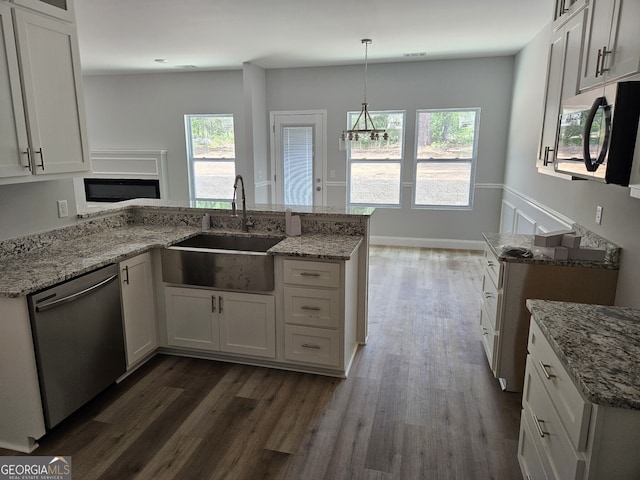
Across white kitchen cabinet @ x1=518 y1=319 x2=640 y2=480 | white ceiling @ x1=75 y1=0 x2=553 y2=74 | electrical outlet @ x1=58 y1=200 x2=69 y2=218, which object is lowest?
white kitchen cabinet @ x1=518 y1=319 x2=640 y2=480

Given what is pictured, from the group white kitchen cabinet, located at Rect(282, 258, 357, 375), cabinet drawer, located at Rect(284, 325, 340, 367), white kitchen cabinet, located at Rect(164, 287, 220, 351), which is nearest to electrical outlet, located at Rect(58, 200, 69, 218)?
white kitchen cabinet, located at Rect(164, 287, 220, 351)

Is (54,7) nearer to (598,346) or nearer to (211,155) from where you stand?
(598,346)

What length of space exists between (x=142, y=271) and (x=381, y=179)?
4.41 metres

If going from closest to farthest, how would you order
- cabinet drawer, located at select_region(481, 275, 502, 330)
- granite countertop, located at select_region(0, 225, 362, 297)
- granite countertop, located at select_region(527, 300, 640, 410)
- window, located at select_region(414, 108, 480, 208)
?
granite countertop, located at select_region(527, 300, 640, 410)
granite countertop, located at select_region(0, 225, 362, 297)
cabinet drawer, located at select_region(481, 275, 502, 330)
window, located at select_region(414, 108, 480, 208)

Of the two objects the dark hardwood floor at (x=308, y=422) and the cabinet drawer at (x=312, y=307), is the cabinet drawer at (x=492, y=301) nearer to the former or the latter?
the dark hardwood floor at (x=308, y=422)

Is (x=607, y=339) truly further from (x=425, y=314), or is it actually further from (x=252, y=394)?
(x=425, y=314)

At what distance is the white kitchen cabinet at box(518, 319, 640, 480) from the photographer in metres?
1.15

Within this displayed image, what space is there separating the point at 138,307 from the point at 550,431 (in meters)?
2.43

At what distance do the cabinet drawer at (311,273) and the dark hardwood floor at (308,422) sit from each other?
0.67 metres

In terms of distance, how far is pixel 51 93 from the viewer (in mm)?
2436

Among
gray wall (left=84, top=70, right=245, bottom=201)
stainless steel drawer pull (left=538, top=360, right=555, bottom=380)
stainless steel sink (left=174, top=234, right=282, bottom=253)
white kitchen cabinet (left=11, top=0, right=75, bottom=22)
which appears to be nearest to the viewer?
stainless steel drawer pull (left=538, top=360, right=555, bottom=380)

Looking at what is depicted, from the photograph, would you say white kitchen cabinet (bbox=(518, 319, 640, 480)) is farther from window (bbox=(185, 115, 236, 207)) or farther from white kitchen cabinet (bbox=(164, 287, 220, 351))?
window (bbox=(185, 115, 236, 207))

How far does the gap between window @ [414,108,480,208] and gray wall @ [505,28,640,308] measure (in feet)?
1.84

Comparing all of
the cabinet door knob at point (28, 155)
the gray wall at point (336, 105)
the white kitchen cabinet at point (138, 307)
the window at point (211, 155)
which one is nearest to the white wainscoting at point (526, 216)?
the gray wall at point (336, 105)
